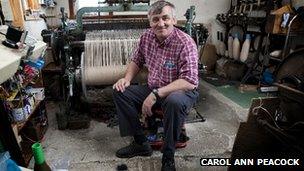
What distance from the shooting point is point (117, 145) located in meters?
2.25

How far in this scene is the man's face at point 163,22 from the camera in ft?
6.01

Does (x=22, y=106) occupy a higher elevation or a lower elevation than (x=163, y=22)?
lower

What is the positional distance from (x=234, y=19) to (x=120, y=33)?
248 centimetres

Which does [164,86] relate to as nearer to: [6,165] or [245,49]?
[6,165]

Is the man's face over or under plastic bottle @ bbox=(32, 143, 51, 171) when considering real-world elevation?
over

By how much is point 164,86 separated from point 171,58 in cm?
21

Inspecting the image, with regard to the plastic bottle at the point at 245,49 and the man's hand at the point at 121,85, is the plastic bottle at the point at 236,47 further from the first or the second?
the man's hand at the point at 121,85

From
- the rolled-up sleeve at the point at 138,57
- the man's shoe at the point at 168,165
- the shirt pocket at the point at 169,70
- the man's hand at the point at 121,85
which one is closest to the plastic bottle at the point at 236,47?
the rolled-up sleeve at the point at 138,57

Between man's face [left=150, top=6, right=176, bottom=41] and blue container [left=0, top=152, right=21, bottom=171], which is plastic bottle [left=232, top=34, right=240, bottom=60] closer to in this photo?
man's face [left=150, top=6, right=176, bottom=41]

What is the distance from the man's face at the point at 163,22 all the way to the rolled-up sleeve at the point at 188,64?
0.18 meters

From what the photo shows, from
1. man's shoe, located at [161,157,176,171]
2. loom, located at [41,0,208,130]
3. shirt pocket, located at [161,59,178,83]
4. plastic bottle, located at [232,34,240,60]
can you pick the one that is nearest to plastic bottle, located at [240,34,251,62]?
plastic bottle, located at [232,34,240,60]

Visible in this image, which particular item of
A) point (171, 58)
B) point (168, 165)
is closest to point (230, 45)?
point (171, 58)

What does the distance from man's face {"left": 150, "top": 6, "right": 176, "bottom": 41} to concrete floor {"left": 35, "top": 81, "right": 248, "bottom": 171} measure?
3.15 feet

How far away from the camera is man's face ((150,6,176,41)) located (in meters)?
1.83
